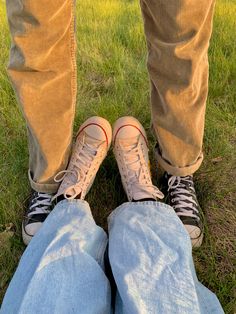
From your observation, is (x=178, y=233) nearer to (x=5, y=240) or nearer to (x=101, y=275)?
(x=101, y=275)

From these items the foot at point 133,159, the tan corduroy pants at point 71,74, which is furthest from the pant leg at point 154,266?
the tan corduroy pants at point 71,74

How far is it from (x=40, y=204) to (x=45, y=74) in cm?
42

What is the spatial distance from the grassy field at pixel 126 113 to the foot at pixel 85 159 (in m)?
0.10

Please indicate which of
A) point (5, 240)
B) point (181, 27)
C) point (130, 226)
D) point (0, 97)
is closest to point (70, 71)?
point (181, 27)

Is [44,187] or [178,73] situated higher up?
[178,73]

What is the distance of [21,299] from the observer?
0.93m

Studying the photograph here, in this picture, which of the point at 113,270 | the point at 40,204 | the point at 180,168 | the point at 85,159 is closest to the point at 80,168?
the point at 85,159

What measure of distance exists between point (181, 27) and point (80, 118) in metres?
0.69

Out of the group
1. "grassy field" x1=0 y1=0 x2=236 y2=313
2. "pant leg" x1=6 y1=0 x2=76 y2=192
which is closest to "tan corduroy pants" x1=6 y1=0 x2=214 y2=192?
"pant leg" x1=6 y1=0 x2=76 y2=192

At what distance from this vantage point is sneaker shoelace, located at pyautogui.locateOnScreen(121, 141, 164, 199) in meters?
1.28

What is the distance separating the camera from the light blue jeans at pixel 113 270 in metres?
0.89

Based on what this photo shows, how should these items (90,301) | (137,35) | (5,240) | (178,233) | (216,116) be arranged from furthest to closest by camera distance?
(137,35) → (216,116) → (5,240) → (178,233) → (90,301)

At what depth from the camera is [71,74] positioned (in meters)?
1.13

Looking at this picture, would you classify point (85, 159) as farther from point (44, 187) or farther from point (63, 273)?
point (63, 273)
